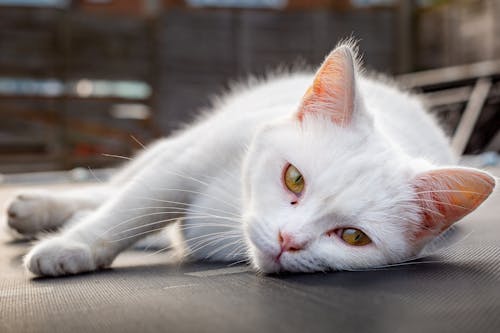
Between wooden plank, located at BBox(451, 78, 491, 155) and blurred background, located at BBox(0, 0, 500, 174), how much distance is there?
140cm

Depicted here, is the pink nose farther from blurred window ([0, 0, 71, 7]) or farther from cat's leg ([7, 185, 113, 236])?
blurred window ([0, 0, 71, 7])

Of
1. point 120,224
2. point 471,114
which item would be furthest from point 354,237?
point 471,114

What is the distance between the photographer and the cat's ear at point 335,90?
3.69 feet

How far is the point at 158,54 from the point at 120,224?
5.67 metres

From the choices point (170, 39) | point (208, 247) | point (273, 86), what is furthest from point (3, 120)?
point (208, 247)

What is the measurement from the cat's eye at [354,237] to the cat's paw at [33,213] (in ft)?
3.10

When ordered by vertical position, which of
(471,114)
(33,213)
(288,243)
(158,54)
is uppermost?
(158,54)

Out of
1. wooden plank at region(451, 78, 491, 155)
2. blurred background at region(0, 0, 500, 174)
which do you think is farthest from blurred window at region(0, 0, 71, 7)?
wooden plank at region(451, 78, 491, 155)

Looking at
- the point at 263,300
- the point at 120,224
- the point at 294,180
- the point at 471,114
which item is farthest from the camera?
the point at 471,114

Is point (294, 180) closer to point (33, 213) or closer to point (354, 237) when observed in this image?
point (354, 237)

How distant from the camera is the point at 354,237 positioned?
3.51ft

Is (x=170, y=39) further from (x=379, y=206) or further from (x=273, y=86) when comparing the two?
(x=379, y=206)

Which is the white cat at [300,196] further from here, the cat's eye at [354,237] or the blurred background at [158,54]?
the blurred background at [158,54]

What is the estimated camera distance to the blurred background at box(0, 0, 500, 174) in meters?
6.34
